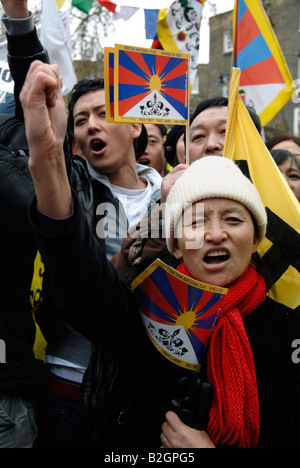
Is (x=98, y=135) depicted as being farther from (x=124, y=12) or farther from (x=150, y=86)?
(x=124, y=12)

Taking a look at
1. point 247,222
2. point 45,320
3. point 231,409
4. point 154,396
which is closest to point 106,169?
point 45,320

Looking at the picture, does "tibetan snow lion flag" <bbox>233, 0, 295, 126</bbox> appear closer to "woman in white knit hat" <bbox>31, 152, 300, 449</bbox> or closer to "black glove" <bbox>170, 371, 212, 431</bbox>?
"woman in white knit hat" <bbox>31, 152, 300, 449</bbox>

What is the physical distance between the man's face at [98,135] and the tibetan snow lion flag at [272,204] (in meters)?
0.58

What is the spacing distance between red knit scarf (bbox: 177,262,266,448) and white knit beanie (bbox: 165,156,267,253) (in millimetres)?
230

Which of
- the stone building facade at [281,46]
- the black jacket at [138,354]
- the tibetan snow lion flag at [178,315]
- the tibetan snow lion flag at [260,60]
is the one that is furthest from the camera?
the stone building facade at [281,46]

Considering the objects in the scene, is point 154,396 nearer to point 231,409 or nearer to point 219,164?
point 231,409

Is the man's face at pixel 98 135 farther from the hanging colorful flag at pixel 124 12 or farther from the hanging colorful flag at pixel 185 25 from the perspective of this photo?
the hanging colorful flag at pixel 124 12

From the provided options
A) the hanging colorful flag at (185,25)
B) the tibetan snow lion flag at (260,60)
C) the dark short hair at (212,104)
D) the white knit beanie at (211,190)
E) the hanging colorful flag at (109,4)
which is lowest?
the white knit beanie at (211,190)

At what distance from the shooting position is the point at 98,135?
6.79ft

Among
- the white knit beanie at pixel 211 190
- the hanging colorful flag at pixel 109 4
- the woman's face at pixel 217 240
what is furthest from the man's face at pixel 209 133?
the hanging colorful flag at pixel 109 4

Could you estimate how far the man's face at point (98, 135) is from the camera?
207 centimetres

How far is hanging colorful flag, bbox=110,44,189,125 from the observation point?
5.64 feet

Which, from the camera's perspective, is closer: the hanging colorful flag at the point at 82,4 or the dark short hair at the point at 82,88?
the dark short hair at the point at 82,88

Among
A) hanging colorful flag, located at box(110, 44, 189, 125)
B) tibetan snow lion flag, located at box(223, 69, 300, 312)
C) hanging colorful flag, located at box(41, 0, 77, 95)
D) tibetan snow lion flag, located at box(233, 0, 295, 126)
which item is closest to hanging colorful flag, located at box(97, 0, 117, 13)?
hanging colorful flag, located at box(41, 0, 77, 95)
